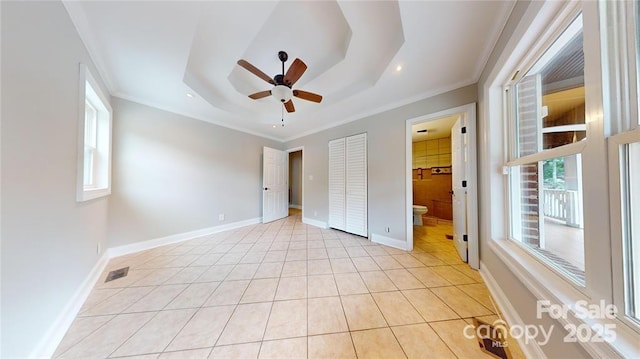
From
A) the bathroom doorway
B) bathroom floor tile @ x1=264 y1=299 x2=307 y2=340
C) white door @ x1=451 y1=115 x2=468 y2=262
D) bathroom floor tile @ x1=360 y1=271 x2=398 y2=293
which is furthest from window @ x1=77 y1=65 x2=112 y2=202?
the bathroom doorway

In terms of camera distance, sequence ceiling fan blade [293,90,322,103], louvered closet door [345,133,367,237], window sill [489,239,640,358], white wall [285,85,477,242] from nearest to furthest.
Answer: window sill [489,239,640,358] < ceiling fan blade [293,90,322,103] < white wall [285,85,477,242] < louvered closet door [345,133,367,237]

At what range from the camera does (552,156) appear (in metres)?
1.10

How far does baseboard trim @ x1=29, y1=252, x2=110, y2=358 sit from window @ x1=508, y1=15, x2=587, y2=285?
293cm

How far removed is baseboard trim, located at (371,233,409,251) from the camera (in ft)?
8.89

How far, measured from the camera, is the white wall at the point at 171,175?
101 inches

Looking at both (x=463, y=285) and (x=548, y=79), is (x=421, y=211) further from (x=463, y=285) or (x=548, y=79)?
(x=548, y=79)

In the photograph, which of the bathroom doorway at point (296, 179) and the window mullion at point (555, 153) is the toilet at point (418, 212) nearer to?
the window mullion at point (555, 153)

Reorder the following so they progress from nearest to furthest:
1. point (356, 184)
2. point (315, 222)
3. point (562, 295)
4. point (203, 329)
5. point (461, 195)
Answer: point (562, 295)
point (203, 329)
point (461, 195)
point (356, 184)
point (315, 222)

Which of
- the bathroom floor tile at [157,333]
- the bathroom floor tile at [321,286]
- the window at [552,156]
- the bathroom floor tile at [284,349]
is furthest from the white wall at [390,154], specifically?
the bathroom floor tile at [157,333]

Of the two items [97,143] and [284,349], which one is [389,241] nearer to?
[284,349]

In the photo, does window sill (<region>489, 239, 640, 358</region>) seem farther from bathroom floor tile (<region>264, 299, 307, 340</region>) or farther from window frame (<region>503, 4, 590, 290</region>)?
bathroom floor tile (<region>264, 299, 307, 340</region>)

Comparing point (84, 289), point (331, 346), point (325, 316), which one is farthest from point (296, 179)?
point (331, 346)

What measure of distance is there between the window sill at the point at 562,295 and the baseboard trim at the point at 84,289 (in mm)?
2628

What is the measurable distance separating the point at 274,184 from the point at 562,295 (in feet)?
14.3
